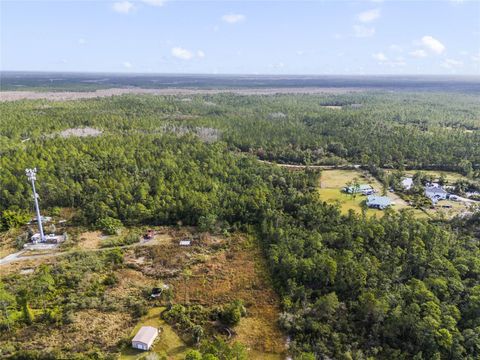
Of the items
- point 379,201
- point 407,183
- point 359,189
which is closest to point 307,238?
point 379,201

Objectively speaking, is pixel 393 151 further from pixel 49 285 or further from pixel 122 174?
pixel 49 285

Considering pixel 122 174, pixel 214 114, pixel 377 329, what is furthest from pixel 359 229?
pixel 214 114

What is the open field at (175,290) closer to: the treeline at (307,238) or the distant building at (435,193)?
the treeline at (307,238)

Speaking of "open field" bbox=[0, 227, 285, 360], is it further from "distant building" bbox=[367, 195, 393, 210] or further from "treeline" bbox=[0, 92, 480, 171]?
"treeline" bbox=[0, 92, 480, 171]

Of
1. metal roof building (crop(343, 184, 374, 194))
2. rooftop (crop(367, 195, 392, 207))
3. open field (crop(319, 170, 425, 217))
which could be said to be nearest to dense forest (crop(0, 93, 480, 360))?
open field (crop(319, 170, 425, 217))

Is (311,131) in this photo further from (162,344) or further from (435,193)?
(162,344)
